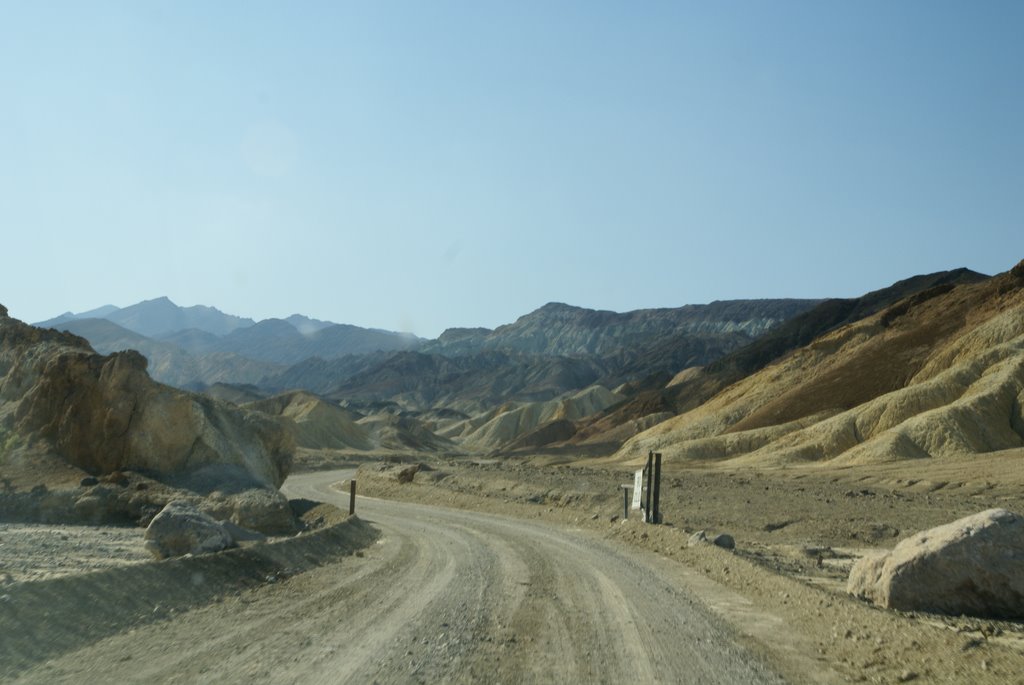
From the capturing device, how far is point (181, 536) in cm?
1650

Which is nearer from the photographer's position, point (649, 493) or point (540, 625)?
point (540, 625)

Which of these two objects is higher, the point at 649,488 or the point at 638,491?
the point at 649,488

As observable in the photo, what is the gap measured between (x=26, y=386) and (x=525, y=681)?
31.1 meters

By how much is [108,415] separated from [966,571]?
2865cm

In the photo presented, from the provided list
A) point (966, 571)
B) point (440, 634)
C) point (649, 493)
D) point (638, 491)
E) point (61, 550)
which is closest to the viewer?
point (440, 634)

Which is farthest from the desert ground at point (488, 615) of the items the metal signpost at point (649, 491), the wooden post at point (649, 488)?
the metal signpost at point (649, 491)

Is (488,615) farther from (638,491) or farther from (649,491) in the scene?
(638,491)

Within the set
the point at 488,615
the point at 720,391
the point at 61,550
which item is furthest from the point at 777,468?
the point at 488,615

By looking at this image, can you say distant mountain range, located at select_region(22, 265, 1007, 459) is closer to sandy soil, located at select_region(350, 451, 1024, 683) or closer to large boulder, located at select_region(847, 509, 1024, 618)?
sandy soil, located at select_region(350, 451, 1024, 683)

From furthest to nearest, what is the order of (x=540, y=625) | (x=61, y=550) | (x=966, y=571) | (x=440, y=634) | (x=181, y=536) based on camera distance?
(x=61, y=550)
(x=181, y=536)
(x=966, y=571)
(x=540, y=625)
(x=440, y=634)

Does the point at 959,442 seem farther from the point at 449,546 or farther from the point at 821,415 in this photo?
the point at 449,546

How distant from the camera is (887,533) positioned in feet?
81.8

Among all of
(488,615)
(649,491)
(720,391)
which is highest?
(720,391)

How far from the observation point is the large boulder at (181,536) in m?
16.5
